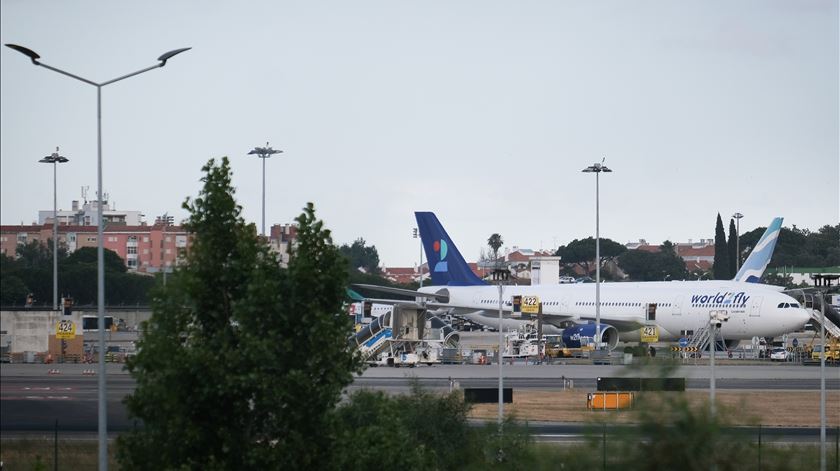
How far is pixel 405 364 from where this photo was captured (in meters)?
65.2

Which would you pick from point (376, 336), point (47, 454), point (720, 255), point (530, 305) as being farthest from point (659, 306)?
point (720, 255)

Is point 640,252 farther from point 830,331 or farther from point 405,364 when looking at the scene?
point 405,364

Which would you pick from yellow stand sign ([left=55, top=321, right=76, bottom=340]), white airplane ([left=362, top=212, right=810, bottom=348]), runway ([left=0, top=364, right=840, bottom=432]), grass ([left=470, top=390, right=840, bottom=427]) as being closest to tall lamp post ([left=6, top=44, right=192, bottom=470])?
runway ([left=0, top=364, right=840, bottom=432])

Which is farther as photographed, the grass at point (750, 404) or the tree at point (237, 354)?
the grass at point (750, 404)

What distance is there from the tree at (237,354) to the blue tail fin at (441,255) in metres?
74.9

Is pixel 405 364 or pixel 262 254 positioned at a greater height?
pixel 262 254

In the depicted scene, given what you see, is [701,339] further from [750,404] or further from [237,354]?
[237,354]

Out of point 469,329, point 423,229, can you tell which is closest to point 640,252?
point 469,329

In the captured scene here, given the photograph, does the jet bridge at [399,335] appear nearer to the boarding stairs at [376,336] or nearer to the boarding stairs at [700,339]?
the boarding stairs at [376,336]

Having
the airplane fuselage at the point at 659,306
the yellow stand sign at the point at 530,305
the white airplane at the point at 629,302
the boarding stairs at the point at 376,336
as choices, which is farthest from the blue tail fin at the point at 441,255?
the boarding stairs at the point at 376,336

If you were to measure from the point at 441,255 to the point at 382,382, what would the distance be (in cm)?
4394

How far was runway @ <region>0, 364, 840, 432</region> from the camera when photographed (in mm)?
19641

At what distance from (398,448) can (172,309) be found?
433cm

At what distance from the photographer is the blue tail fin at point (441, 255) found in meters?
94.6
